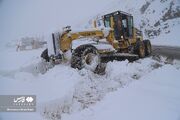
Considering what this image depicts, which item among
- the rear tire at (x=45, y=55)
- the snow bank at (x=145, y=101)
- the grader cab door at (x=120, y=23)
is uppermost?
the grader cab door at (x=120, y=23)

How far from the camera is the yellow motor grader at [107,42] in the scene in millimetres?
2862

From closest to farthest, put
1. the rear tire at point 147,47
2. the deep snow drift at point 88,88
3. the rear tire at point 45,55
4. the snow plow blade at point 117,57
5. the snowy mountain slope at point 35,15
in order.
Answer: the deep snow drift at point 88,88
the snowy mountain slope at point 35,15
the rear tire at point 45,55
the snow plow blade at point 117,57
the rear tire at point 147,47

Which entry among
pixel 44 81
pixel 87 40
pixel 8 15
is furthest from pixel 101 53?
pixel 8 15

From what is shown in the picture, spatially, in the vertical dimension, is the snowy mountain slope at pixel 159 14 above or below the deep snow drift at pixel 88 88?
above

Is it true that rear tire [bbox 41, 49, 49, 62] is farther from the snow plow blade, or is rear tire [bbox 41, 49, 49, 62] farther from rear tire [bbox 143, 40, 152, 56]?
rear tire [bbox 143, 40, 152, 56]

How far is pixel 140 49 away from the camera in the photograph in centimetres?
335

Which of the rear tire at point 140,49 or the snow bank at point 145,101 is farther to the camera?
the rear tire at point 140,49

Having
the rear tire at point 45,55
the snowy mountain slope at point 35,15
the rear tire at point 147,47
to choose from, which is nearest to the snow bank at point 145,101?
the rear tire at point 147,47

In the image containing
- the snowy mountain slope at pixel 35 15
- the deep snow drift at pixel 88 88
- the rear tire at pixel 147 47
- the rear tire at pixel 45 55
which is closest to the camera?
the deep snow drift at pixel 88 88

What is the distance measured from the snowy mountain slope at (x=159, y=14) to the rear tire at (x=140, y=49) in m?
0.37

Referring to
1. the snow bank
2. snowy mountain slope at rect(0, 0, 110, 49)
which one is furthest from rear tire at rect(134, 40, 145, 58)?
snowy mountain slope at rect(0, 0, 110, 49)

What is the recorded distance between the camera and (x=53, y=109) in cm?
243

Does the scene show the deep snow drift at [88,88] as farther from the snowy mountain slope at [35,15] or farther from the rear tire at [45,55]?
the snowy mountain slope at [35,15]

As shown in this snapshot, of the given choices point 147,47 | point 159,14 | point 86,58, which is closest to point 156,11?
point 159,14
